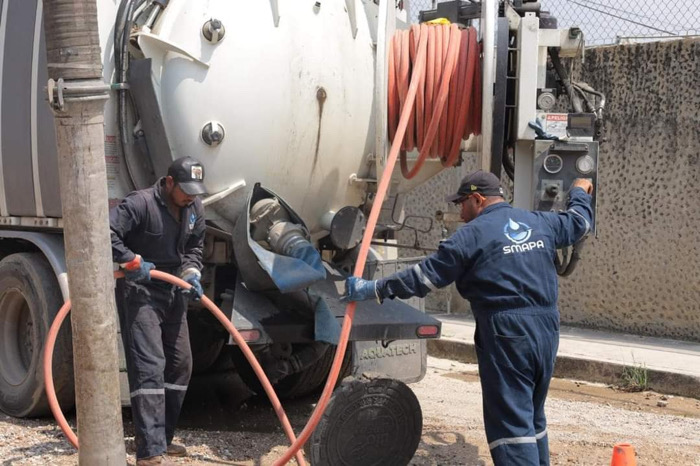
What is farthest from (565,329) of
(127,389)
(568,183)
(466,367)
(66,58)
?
(66,58)

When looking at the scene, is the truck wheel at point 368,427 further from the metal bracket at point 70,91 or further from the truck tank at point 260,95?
the metal bracket at point 70,91

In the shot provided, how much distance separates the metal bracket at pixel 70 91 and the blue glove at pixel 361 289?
5.00 ft

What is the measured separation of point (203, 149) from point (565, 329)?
4966 mm

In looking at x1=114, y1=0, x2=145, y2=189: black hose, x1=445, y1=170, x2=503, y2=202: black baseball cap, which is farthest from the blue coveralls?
x1=114, y1=0, x2=145, y2=189: black hose

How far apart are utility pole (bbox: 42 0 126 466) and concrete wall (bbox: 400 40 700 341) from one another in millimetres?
5364

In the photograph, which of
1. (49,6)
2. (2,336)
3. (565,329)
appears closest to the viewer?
(49,6)

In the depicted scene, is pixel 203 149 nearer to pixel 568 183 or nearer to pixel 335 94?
pixel 335 94

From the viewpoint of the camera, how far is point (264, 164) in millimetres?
5637

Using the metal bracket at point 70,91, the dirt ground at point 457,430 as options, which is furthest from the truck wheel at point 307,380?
the metal bracket at point 70,91

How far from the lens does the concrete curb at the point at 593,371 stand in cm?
740

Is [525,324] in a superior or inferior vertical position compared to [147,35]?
inferior

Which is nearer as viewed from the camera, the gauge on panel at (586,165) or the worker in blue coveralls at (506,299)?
the worker in blue coveralls at (506,299)

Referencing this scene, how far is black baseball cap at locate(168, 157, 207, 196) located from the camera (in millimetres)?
5152

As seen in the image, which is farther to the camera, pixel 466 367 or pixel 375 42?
pixel 466 367
